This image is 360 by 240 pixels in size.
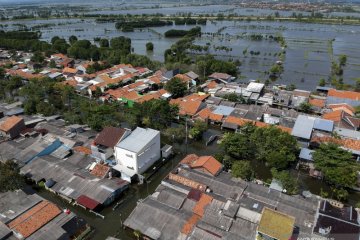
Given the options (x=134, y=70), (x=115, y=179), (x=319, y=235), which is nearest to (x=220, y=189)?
(x=319, y=235)

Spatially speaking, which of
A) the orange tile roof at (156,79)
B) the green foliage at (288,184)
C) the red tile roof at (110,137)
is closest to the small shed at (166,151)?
the red tile roof at (110,137)

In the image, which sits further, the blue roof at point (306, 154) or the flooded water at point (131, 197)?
the blue roof at point (306, 154)

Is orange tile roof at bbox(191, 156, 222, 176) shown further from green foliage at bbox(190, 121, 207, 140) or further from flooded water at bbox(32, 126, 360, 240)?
green foliage at bbox(190, 121, 207, 140)

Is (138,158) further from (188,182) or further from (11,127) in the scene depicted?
(11,127)

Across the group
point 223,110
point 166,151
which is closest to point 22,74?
point 166,151

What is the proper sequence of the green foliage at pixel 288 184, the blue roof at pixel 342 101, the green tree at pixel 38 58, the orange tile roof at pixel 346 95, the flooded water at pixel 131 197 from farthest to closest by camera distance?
the green tree at pixel 38 58
the orange tile roof at pixel 346 95
the blue roof at pixel 342 101
the green foliage at pixel 288 184
the flooded water at pixel 131 197

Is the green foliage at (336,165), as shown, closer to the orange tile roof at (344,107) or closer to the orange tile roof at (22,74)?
the orange tile roof at (344,107)
